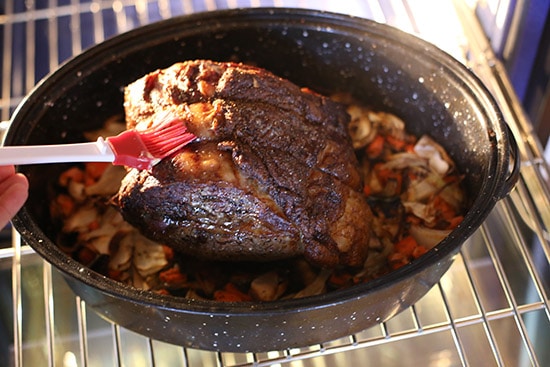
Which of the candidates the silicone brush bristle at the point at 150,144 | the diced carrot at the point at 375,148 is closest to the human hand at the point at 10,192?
the silicone brush bristle at the point at 150,144

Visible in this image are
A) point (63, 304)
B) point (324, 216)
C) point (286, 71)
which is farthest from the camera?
point (286, 71)

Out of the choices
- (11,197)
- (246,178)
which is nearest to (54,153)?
(11,197)

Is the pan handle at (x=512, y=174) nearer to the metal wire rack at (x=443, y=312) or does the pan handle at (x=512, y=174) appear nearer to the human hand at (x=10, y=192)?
the metal wire rack at (x=443, y=312)

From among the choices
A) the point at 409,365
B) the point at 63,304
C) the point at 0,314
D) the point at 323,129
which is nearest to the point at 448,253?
the point at 323,129

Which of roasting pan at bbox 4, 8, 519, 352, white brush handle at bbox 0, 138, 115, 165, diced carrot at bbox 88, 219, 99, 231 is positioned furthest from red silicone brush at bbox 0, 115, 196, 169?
diced carrot at bbox 88, 219, 99, 231

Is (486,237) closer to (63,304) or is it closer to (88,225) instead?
(88,225)

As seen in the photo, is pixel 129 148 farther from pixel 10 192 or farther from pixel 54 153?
pixel 10 192
